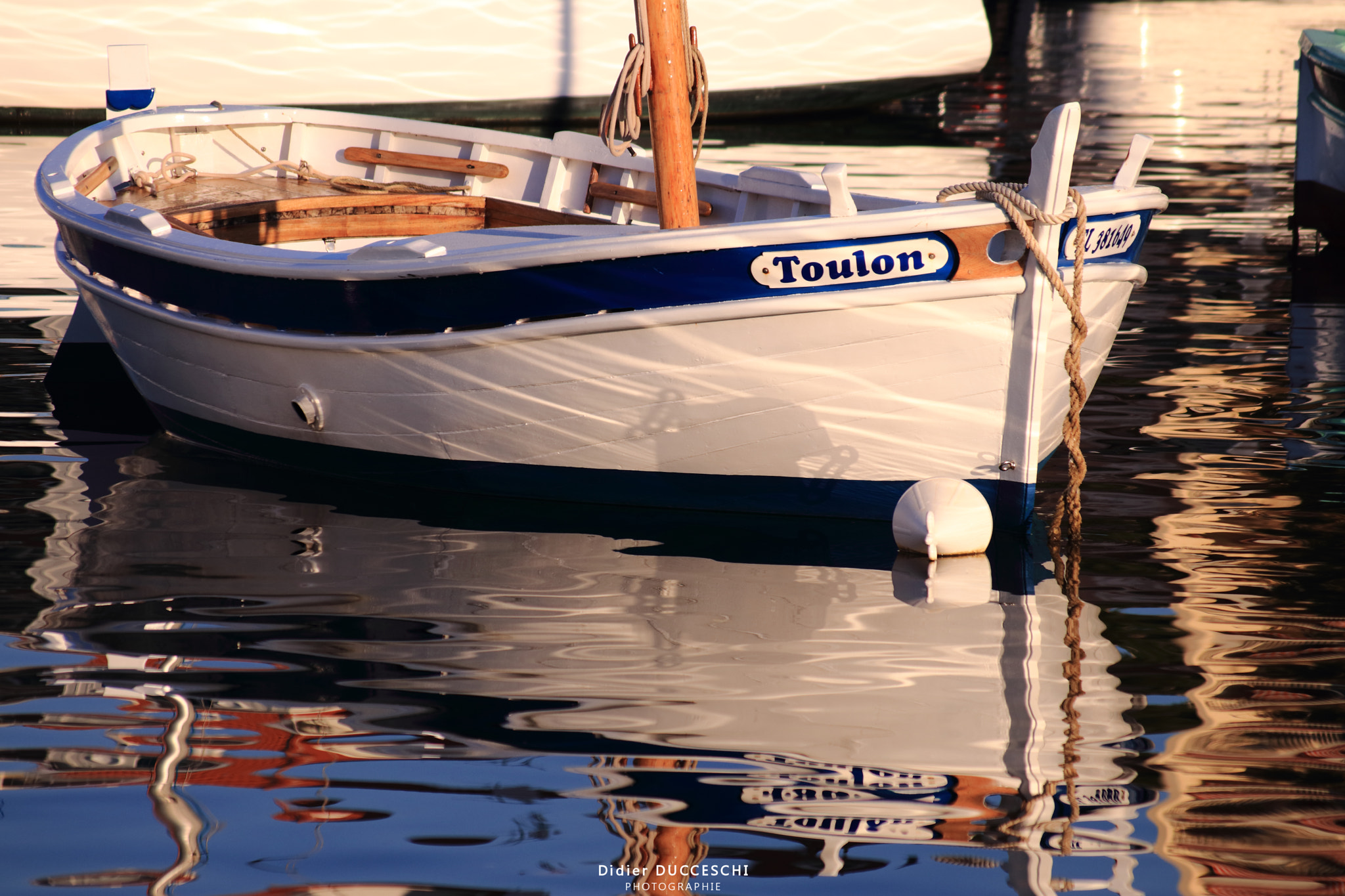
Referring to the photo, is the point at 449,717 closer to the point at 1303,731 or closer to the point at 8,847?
the point at 8,847

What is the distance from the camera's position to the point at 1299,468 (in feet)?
19.0

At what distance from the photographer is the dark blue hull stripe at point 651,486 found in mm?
5199

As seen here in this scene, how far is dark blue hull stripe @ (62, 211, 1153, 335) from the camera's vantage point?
15.7 ft

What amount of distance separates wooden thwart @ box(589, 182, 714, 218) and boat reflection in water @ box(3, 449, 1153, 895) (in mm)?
2419

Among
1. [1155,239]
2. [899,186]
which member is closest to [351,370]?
[1155,239]

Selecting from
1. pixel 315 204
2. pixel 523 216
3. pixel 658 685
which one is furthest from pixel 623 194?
pixel 658 685

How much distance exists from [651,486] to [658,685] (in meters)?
1.56

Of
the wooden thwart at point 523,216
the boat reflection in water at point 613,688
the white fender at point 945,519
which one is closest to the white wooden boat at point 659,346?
the white fender at point 945,519

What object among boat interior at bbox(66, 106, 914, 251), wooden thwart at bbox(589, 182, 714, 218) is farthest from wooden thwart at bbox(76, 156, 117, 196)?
wooden thwart at bbox(589, 182, 714, 218)

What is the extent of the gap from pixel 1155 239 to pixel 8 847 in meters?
9.57

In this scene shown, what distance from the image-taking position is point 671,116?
5645 mm

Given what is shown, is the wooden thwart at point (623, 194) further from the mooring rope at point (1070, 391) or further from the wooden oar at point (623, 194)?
the mooring rope at point (1070, 391)

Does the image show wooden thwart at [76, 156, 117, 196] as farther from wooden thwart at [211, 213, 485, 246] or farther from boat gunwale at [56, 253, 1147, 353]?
boat gunwale at [56, 253, 1147, 353]

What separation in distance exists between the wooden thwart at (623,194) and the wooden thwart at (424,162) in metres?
0.63
